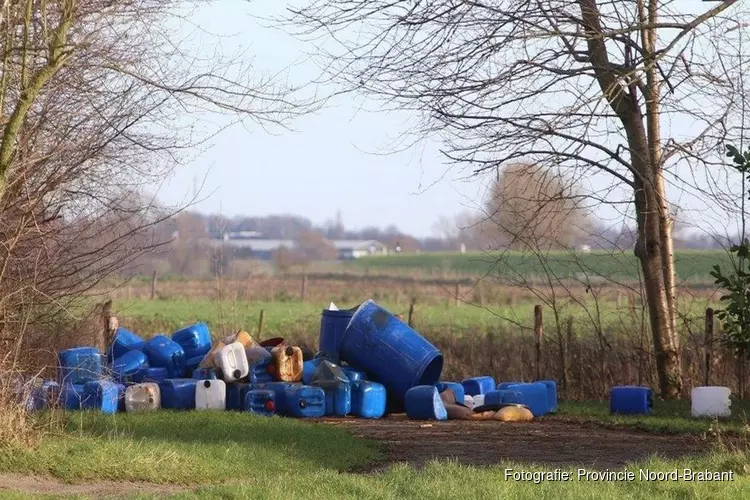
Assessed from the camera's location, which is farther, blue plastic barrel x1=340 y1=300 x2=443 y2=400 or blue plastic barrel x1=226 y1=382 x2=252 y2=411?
blue plastic barrel x1=340 y1=300 x2=443 y2=400

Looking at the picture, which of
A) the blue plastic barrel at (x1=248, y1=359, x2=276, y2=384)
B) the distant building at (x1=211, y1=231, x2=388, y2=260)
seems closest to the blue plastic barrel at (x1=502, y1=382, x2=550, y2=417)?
the blue plastic barrel at (x1=248, y1=359, x2=276, y2=384)

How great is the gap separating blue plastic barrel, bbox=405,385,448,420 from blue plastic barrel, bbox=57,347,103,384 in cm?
409

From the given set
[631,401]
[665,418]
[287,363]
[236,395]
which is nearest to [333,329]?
[287,363]

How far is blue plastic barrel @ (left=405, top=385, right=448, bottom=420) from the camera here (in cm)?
1474

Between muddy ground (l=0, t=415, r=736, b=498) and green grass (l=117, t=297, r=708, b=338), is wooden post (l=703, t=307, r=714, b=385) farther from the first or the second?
muddy ground (l=0, t=415, r=736, b=498)

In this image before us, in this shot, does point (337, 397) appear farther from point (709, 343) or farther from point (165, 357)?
point (709, 343)

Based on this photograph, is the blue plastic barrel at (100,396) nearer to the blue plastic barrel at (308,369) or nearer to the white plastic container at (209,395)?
the white plastic container at (209,395)

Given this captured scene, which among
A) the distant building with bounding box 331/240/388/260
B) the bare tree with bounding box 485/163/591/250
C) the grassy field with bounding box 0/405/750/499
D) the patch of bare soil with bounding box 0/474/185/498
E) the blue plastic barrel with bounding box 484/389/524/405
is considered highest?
the distant building with bounding box 331/240/388/260

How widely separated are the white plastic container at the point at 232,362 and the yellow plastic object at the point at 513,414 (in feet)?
11.6

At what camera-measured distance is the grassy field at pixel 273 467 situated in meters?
8.54

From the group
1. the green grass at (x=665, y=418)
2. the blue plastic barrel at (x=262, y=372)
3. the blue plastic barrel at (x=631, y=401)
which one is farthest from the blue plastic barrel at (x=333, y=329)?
the blue plastic barrel at (x=631, y=401)

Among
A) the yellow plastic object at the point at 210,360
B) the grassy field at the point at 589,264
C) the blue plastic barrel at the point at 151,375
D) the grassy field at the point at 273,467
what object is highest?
the grassy field at the point at 589,264

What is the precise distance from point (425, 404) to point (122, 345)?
4.89m

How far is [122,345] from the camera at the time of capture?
1666 cm
